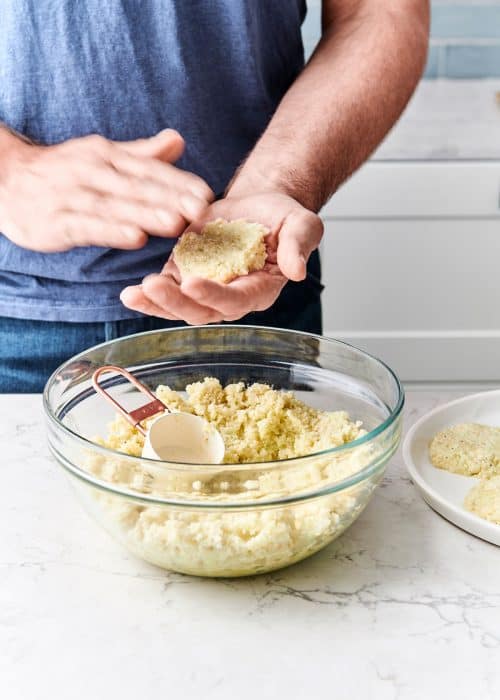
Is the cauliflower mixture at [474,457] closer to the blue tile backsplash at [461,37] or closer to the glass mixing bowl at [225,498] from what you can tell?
the glass mixing bowl at [225,498]

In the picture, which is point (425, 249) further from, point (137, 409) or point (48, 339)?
point (137, 409)

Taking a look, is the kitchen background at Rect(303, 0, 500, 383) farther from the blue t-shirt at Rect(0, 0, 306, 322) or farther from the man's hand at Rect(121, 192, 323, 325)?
the man's hand at Rect(121, 192, 323, 325)

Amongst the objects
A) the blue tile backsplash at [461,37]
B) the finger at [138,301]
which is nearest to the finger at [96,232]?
the finger at [138,301]

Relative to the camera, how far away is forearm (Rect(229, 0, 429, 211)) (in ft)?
3.76

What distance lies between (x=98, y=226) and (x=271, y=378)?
251 millimetres

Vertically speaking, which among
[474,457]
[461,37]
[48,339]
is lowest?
[461,37]

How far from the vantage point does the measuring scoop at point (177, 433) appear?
0.78 metres

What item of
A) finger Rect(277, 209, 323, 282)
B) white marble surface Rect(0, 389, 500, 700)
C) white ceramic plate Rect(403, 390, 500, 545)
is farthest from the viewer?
finger Rect(277, 209, 323, 282)

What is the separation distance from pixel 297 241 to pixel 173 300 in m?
0.16

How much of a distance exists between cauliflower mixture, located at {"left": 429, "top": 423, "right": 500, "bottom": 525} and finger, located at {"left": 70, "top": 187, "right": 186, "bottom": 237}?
35 cm

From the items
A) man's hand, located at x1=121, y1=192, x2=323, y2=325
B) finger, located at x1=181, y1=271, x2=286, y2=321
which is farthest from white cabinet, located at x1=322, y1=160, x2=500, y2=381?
finger, located at x1=181, y1=271, x2=286, y2=321

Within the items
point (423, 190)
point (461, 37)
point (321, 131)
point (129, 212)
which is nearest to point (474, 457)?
point (129, 212)

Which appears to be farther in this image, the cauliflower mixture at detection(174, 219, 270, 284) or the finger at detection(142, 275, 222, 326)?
the cauliflower mixture at detection(174, 219, 270, 284)

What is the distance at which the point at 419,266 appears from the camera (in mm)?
2205
